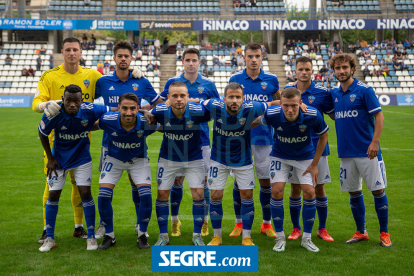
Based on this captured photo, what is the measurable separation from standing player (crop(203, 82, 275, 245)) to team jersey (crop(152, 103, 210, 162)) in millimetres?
184

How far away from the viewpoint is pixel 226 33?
37656 mm

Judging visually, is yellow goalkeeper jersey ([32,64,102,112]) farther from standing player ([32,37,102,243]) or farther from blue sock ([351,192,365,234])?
blue sock ([351,192,365,234])

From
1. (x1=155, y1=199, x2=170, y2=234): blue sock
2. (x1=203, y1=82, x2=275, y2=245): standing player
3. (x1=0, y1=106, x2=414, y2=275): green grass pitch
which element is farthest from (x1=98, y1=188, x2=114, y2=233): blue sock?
(x1=203, y1=82, x2=275, y2=245): standing player

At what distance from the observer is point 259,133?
5.59 metres

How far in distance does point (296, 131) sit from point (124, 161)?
2101 millimetres

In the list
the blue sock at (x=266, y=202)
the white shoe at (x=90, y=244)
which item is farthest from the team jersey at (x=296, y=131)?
the white shoe at (x=90, y=244)

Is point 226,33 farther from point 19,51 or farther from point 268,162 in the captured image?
point 268,162

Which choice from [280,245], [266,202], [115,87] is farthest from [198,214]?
[115,87]

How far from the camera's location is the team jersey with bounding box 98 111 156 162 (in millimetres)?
4863

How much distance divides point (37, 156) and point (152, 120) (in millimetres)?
7620

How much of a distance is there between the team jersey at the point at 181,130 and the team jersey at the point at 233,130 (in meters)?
0.19

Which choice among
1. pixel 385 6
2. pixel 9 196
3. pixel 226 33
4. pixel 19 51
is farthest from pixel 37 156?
pixel 385 6

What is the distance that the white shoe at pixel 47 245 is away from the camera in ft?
15.7

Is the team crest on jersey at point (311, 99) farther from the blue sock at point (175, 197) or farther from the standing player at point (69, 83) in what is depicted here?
the standing player at point (69, 83)
